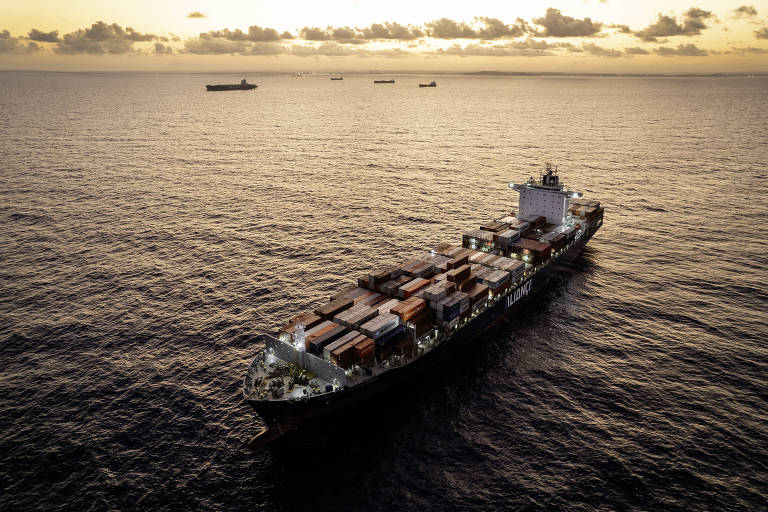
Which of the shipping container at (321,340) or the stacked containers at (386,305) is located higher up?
the stacked containers at (386,305)

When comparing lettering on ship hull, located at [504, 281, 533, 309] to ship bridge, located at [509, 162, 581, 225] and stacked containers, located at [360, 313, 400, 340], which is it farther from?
ship bridge, located at [509, 162, 581, 225]

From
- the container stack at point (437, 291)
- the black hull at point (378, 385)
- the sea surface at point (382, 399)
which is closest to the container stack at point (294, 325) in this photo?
the black hull at point (378, 385)

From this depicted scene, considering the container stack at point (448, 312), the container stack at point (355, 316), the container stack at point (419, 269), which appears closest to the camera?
the container stack at point (355, 316)

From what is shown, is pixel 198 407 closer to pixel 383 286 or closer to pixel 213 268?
pixel 383 286

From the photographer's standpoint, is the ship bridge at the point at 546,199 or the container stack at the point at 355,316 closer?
the container stack at the point at 355,316

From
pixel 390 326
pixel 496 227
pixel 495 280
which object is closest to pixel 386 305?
pixel 390 326

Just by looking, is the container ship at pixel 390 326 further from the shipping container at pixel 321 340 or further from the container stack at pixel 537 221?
the container stack at pixel 537 221

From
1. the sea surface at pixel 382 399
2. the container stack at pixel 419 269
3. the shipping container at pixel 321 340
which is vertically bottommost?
the sea surface at pixel 382 399

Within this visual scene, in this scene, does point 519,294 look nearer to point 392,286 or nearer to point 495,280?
point 495,280
